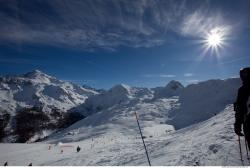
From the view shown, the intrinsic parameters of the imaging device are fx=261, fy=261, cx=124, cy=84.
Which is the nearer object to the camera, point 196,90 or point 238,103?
point 238,103

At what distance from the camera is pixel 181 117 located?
11081 centimetres

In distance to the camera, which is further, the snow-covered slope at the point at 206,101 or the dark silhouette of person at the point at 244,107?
the snow-covered slope at the point at 206,101

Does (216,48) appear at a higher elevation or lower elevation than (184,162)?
higher

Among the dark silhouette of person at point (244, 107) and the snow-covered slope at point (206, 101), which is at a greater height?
the snow-covered slope at point (206, 101)

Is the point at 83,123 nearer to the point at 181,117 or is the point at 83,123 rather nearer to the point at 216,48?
the point at 181,117

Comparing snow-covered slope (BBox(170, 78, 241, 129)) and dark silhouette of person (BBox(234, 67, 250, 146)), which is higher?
snow-covered slope (BBox(170, 78, 241, 129))

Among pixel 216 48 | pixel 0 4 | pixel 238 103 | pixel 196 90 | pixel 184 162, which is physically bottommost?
pixel 184 162

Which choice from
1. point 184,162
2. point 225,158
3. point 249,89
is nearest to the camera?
point 249,89

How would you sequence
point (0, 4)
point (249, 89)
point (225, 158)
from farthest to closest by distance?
point (0, 4), point (225, 158), point (249, 89)

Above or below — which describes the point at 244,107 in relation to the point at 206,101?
below

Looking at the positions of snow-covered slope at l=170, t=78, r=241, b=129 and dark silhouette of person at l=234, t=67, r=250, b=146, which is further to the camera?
snow-covered slope at l=170, t=78, r=241, b=129

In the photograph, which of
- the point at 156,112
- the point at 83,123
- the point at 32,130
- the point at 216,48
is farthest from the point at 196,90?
the point at 216,48

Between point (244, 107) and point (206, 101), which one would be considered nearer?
point (244, 107)

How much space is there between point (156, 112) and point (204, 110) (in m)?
23.1
